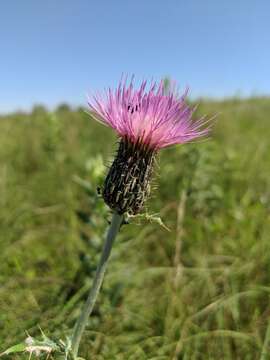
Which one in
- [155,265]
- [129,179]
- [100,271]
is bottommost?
[155,265]

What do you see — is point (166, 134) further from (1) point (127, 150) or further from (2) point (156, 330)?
(2) point (156, 330)

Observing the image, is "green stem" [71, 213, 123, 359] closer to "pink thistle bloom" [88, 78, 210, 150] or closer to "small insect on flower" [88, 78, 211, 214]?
"small insect on flower" [88, 78, 211, 214]

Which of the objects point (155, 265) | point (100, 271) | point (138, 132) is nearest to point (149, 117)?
point (138, 132)

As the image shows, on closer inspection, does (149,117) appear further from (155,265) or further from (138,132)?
(155,265)

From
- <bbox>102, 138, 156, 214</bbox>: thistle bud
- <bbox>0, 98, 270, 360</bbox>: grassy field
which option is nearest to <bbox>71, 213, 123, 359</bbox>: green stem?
<bbox>102, 138, 156, 214</bbox>: thistle bud

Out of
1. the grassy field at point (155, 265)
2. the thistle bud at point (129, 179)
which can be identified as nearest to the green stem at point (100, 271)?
the thistle bud at point (129, 179)
